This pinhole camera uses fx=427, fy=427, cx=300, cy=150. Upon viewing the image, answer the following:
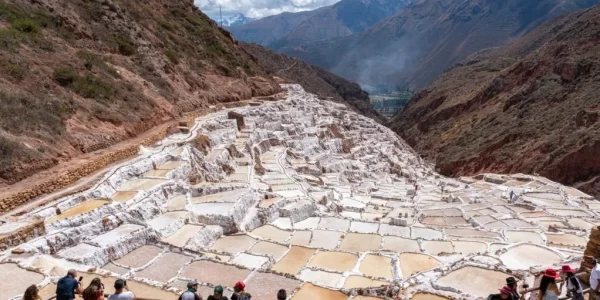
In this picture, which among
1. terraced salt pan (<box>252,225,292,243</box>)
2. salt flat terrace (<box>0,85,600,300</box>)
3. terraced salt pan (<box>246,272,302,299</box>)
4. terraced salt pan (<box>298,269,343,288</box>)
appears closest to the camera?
terraced salt pan (<box>246,272,302,299</box>)

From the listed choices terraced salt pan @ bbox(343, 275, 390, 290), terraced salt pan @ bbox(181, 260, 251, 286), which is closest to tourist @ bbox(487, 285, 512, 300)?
terraced salt pan @ bbox(343, 275, 390, 290)

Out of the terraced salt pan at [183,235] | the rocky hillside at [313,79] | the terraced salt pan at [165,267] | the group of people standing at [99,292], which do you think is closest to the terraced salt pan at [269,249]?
the terraced salt pan at [183,235]

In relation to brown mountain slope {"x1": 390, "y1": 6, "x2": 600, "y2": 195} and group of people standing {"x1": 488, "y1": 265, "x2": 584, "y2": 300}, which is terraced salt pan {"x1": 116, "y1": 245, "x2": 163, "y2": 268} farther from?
brown mountain slope {"x1": 390, "y1": 6, "x2": 600, "y2": 195}

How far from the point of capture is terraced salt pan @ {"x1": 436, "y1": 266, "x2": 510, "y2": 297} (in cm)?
809

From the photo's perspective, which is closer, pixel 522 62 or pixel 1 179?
pixel 1 179

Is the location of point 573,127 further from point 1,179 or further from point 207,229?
point 1,179

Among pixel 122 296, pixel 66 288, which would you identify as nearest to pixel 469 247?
pixel 122 296

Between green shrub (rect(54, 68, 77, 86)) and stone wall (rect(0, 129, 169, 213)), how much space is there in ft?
14.5

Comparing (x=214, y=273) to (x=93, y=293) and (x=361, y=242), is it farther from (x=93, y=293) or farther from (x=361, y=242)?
(x=361, y=242)

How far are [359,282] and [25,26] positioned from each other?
19.3m

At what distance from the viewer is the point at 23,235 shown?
8508 millimetres

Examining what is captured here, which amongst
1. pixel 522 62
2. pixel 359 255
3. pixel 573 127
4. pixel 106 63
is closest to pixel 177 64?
pixel 106 63

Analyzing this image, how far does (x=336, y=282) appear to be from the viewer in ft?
28.6

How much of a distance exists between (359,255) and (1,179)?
9.07m
